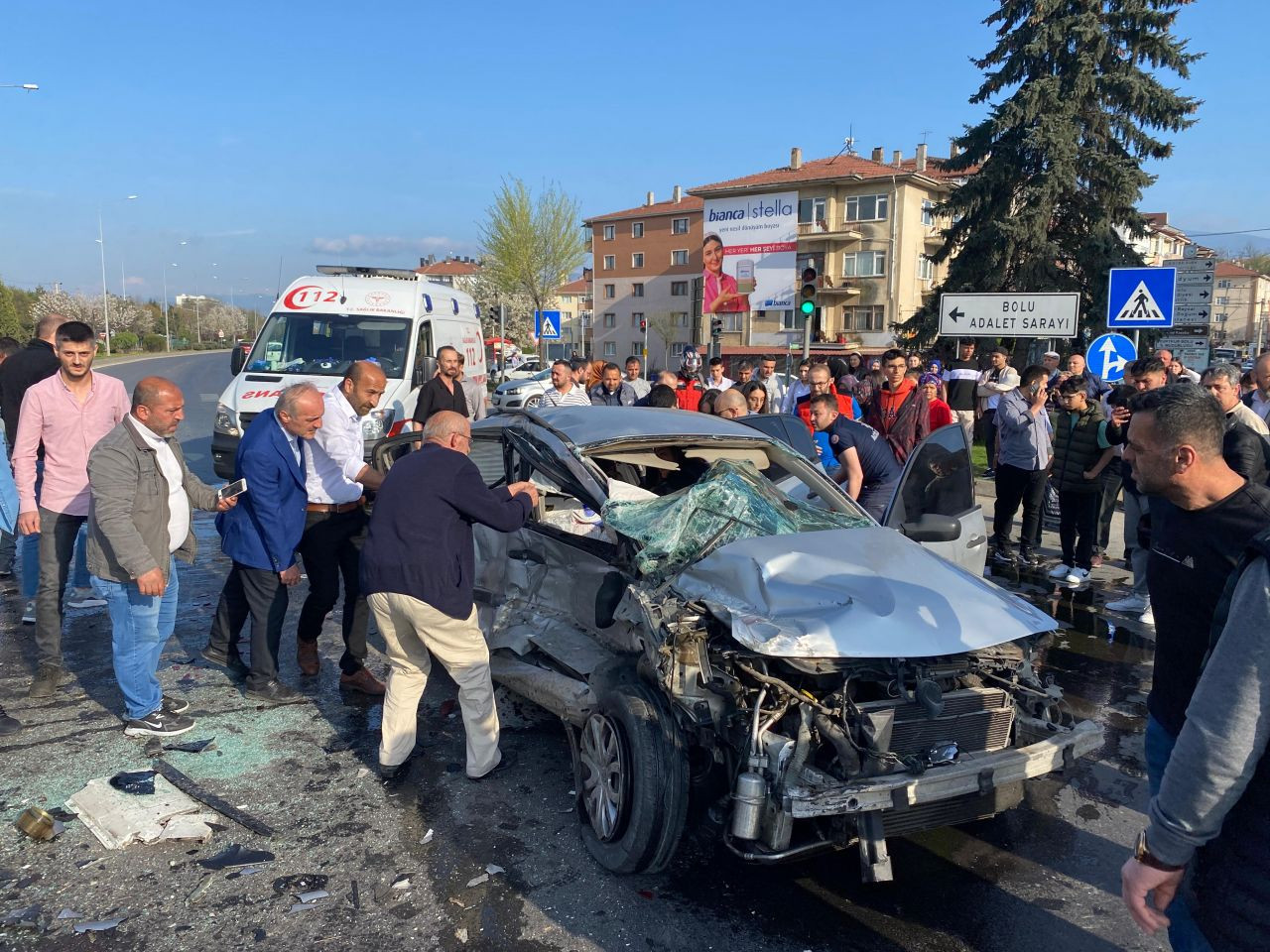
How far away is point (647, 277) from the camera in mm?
62438

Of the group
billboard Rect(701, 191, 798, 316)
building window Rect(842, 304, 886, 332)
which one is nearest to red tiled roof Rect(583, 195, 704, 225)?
building window Rect(842, 304, 886, 332)

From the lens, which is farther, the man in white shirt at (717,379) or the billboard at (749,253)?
the billboard at (749,253)

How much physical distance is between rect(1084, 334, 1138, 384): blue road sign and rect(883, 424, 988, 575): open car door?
5.60 m

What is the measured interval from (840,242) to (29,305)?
5697cm

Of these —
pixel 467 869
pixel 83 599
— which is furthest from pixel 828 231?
pixel 467 869

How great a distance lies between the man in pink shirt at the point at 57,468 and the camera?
5.14m

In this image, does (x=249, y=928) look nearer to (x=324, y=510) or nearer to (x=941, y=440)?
(x=324, y=510)

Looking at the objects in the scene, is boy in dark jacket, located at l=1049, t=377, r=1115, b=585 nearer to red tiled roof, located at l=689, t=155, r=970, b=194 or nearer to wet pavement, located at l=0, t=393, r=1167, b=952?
wet pavement, located at l=0, t=393, r=1167, b=952

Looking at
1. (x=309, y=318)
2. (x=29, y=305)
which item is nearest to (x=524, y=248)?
(x=309, y=318)

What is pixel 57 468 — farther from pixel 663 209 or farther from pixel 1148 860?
pixel 663 209

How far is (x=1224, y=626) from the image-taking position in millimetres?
1777

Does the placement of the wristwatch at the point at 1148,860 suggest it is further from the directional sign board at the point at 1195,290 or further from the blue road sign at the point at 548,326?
the blue road sign at the point at 548,326


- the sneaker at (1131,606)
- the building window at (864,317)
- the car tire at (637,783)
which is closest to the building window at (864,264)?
the building window at (864,317)

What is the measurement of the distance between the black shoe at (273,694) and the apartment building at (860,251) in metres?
42.4
